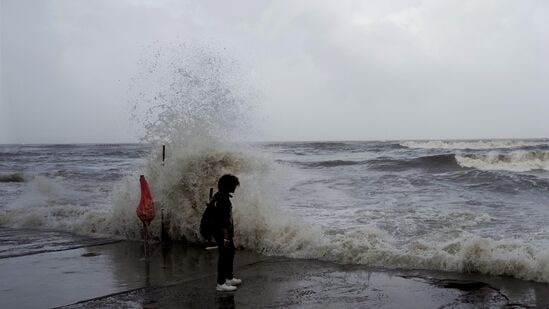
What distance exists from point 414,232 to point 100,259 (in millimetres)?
5402

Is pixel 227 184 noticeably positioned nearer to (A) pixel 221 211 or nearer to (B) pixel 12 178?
(A) pixel 221 211

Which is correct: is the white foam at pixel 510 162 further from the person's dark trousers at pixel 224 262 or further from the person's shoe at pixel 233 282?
the person's dark trousers at pixel 224 262

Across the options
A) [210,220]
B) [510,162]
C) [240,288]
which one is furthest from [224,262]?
[510,162]

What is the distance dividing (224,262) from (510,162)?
26329 millimetres

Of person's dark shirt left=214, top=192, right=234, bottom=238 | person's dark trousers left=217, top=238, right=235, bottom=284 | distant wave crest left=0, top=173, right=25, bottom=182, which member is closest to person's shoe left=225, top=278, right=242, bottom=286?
person's dark trousers left=217, top=238, right=235, bottom=284

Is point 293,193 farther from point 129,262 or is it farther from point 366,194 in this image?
point 129,262

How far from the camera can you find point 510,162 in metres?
27.9

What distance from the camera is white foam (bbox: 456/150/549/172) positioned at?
24312 mm

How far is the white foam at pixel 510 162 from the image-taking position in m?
24.3

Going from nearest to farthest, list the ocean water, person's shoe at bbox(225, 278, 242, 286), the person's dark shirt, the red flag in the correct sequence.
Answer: the person's dark shirt
person's shoe at bbox(225, 278, 242, 286)
the ocean water
the red flag

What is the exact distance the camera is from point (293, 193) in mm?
14914

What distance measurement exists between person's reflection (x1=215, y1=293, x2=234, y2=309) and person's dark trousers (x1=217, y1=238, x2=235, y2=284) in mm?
218

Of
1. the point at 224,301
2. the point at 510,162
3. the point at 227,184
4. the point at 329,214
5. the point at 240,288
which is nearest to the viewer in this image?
the point at 224,301

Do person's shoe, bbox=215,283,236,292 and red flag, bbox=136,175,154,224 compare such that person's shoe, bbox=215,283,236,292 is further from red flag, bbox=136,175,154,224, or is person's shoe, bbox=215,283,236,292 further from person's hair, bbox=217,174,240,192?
red flag, bbox=136,175,154,224
